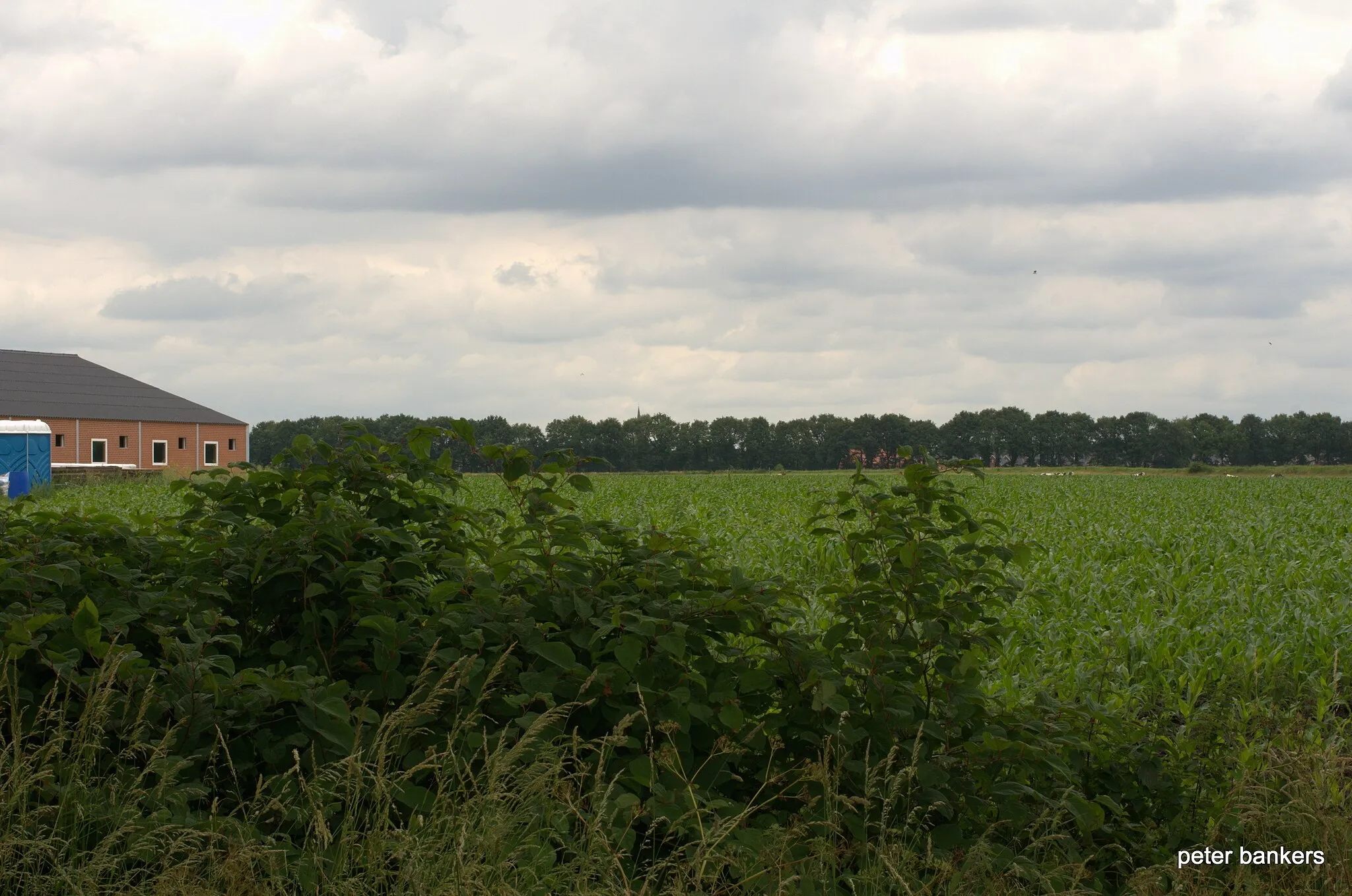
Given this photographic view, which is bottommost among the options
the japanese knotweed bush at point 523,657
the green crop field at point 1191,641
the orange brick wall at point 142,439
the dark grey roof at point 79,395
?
the green crop field at point 1191,641

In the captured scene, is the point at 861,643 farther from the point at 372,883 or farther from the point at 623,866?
the point at 372,883

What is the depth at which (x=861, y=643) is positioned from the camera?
18.3 ft

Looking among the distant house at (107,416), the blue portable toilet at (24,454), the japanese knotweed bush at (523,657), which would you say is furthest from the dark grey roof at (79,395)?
the japanese knotweed bush at (523,657)

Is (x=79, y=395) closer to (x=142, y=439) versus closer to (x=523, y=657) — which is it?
(x=142, y=439)

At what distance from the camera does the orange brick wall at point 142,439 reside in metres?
57.5

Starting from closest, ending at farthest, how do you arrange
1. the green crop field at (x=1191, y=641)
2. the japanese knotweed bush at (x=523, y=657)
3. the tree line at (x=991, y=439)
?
the japanese knotweed bush at (x=523, y=657) < the green crop field at (x=1191, y=641) < the tree line at (x=991, y=439)

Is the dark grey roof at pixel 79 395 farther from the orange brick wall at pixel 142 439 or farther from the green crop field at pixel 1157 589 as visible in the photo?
the green crop field at pixel 1157 589

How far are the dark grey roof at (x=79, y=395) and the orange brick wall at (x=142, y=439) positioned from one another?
0.38 meters

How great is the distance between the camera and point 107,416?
5928 centimetres

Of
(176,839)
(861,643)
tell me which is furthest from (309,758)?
(861,643)

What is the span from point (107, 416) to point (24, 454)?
79.4 ft

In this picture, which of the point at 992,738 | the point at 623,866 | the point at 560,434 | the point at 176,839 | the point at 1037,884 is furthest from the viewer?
the point at 560,434

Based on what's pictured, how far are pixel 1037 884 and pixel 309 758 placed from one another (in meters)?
3.61

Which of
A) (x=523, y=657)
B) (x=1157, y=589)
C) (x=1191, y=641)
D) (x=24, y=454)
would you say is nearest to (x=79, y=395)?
(x=24, y=454)
